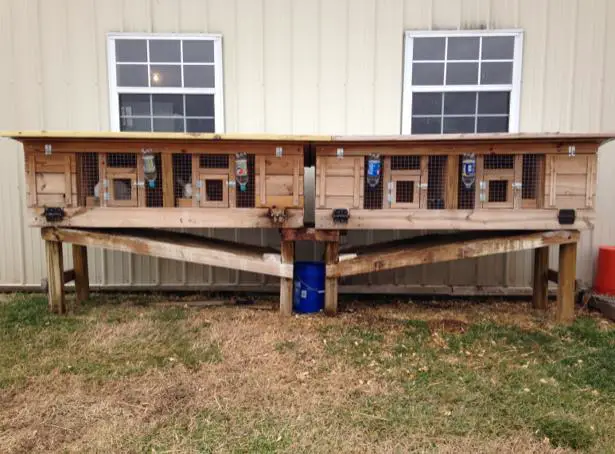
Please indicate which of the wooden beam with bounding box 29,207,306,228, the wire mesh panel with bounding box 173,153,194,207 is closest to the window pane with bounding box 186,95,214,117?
the wire mesh panel with bounding box 173,153,194,207

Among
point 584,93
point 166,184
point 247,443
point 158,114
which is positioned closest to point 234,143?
point 166,184

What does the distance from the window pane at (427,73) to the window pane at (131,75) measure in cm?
322

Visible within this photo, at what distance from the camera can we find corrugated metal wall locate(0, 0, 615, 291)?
4461mm

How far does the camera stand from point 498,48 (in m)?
4.52

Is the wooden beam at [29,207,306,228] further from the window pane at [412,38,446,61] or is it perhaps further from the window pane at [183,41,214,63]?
the window pane at [412,38,446,61]

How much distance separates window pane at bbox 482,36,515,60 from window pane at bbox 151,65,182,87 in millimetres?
3632

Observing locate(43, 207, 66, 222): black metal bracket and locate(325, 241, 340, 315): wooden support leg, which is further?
locate(325, 241, 340, 315): wooden support leg

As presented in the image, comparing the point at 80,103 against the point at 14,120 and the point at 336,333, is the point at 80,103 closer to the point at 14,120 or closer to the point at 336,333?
the point at 14,120

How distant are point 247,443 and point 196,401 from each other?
55cm

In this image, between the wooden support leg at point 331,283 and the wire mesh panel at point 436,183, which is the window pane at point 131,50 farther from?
the wire mesh panel at point 436,183

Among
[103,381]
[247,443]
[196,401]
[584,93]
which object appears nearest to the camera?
[247,443]

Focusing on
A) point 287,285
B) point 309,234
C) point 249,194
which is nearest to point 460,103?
point 309,234

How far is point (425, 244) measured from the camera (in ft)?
12.9

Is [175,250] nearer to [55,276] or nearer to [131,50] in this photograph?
[55,276]
